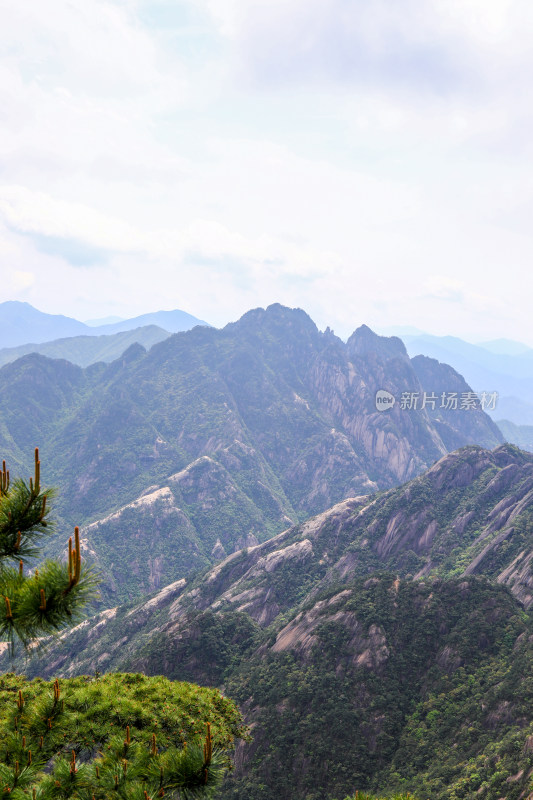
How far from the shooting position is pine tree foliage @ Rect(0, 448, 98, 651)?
10391mm

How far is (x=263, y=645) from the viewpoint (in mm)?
73188

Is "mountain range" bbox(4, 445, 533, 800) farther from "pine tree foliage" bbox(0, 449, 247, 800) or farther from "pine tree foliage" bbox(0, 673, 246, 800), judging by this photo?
"pine tree foliage" bbox(0, 449, 247, 800)

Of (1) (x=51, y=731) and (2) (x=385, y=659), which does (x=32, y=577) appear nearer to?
(1) (x=51, y=731)

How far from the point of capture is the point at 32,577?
36.5ft

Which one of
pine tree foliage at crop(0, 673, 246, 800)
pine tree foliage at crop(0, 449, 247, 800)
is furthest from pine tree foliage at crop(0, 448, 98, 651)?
pine tree foliage at crop(0, 673, 246, 800)

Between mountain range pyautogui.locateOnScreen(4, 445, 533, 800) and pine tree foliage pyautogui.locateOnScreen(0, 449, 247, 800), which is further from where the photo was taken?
mountain range pyautogui.locateOnScreen(4, 445, 533, 800)

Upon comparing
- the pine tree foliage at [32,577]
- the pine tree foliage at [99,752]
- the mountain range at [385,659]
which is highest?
the pine tree foliage at [32,577]

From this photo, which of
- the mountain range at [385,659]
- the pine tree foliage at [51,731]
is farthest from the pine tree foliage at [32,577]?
the mountain range at [385,659]

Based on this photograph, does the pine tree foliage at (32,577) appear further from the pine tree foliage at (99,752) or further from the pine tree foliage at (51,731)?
the pine tree foliage at (99,752)

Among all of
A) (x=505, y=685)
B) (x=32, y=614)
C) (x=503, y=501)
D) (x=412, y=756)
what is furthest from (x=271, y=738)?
(x=503, y=501)

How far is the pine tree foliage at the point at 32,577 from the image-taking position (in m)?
10.4

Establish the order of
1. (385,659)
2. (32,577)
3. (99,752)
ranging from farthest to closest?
(385,659) < (99,752) < (32,577)

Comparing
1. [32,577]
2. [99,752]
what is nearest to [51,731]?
[99,752]

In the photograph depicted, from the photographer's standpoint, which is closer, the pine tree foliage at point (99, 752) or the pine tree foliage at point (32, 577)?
the pine tree foliage at point (32, 577)
